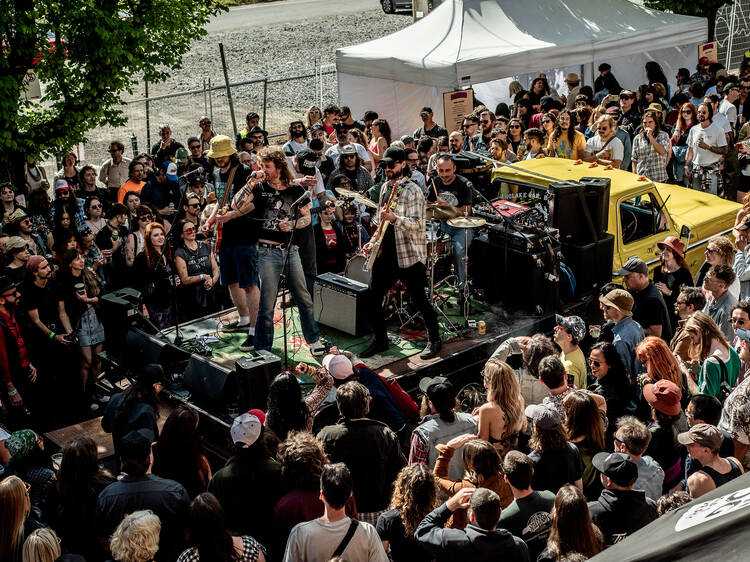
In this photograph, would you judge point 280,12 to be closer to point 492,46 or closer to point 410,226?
point 492,46

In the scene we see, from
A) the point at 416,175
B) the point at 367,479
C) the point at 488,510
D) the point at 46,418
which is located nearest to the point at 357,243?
the point at 416,175

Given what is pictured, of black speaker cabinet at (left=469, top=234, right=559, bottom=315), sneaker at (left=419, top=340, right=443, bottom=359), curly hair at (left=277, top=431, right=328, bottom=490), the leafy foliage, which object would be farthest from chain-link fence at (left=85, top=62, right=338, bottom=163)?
curly hair at (left=277, top=431, right=328, bottom=490)

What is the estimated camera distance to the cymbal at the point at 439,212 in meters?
8.43

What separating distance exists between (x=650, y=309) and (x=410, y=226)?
2260mm

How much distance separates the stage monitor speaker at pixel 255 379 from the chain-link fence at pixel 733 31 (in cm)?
2004

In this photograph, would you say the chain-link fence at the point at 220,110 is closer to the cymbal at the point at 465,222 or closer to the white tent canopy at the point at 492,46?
the white tent canopy at the point at 492,46

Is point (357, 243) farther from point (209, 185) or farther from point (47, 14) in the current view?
point (47, 14)

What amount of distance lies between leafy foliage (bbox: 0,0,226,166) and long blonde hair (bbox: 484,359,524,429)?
22.7ft

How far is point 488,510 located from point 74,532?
2.66 meters

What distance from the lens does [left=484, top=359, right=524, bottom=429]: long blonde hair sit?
5.73 metres

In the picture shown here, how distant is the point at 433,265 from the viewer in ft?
28.1

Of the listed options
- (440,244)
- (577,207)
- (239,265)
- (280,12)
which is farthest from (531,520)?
(280,12)

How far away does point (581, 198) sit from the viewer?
8.98 metres

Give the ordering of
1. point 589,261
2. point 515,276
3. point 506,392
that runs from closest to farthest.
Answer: point 506,392 → point 515,276 → point 589,261
